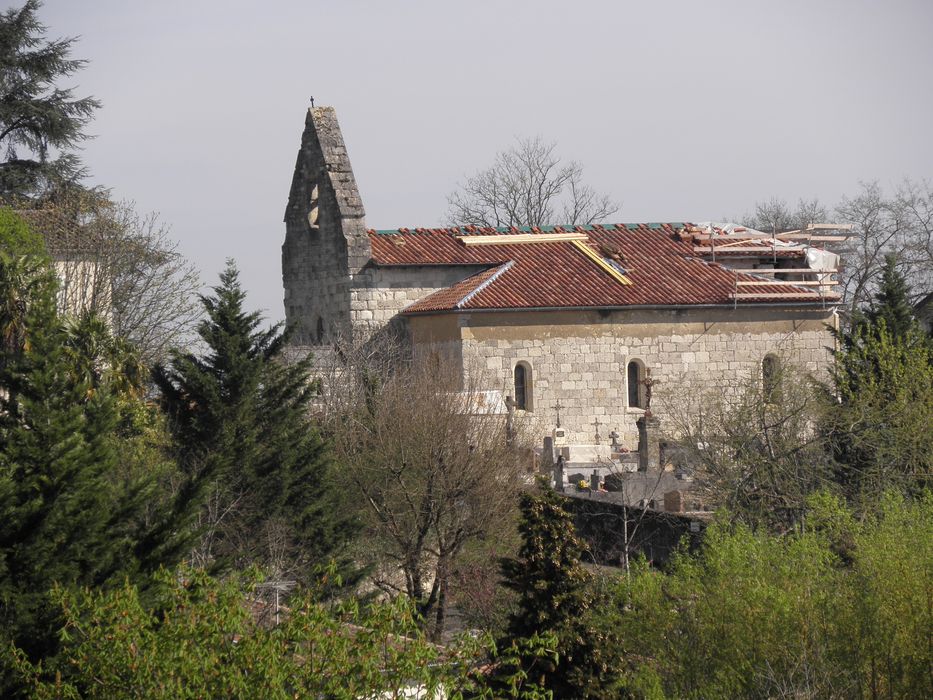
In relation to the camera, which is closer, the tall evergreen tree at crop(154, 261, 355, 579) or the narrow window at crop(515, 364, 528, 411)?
the tall evergreen tree at crop(154, 261, 355, 579)

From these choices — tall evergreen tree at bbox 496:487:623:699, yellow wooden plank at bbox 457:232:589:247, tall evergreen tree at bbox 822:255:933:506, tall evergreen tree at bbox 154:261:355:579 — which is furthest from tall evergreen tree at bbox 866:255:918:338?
tall evergreen tree at bbox 496:487:623:699

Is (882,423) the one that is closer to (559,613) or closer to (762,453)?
(762,453)

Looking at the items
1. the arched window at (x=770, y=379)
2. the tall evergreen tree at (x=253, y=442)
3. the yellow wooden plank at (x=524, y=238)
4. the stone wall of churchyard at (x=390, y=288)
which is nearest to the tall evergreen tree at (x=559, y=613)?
the tall evergreen tree at (x=253, y=442)

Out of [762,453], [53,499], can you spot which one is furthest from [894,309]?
[53,499]

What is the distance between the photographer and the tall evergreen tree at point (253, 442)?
953 inches

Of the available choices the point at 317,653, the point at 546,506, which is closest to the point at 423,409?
the point at 546,506

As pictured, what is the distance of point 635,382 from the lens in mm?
35125

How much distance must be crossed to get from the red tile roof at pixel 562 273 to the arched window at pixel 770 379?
1492mm

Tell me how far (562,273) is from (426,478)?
10.8 m

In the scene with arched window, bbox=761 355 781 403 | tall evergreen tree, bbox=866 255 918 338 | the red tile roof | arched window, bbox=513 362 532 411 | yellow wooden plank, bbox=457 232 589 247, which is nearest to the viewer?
arched window, bbox=761 355 781 403

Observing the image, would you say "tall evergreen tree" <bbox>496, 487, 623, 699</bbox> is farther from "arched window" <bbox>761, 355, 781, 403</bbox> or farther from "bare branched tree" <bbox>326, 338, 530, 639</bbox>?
"arched window" <bbox>761, 355, 781, 403</bbox>

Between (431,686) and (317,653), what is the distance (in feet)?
3.46

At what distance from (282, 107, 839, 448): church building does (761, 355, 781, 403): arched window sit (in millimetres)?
97

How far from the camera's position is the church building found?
34.0 metres
